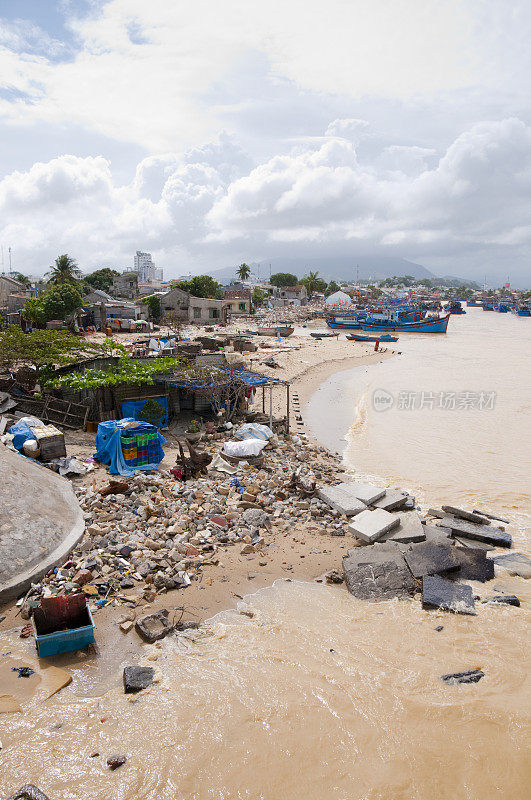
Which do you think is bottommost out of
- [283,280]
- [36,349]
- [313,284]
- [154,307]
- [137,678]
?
[137,678]

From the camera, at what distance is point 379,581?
8148 mm

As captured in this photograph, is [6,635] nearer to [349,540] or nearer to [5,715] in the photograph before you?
[5,715]

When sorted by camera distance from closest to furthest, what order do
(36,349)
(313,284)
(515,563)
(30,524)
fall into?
(30,524)
(515,563)
(36,349)
(313,284)

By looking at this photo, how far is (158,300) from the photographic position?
166 ft

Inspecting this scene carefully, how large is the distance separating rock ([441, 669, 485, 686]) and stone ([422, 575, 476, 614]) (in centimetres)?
122

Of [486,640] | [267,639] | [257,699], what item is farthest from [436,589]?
[257,699]

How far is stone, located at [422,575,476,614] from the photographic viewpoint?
760 centimetres

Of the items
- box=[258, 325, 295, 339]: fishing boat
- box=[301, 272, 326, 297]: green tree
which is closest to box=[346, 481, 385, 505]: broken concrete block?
box=[258, 325, 295, 339]: fishing boat

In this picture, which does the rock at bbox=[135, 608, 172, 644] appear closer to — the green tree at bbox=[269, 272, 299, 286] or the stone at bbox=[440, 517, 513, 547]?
the stone at bbox=[440, 517, 513, 547]

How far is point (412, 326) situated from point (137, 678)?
64.2 m

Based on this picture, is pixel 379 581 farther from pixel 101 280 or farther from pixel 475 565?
pixel 101 280

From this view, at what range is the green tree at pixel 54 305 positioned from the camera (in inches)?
1459

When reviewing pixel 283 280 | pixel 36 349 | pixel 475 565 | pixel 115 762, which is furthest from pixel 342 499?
pixel 283 280

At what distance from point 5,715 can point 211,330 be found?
42.2 meters
